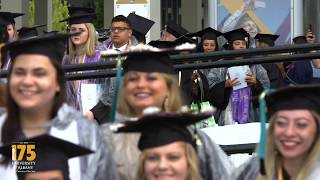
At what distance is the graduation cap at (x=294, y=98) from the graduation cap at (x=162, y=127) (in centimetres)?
38

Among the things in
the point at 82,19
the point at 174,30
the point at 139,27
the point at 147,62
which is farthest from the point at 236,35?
the point at 147,62

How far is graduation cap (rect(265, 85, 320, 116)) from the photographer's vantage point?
13.4 feet

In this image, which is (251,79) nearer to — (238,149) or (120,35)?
(120,35)

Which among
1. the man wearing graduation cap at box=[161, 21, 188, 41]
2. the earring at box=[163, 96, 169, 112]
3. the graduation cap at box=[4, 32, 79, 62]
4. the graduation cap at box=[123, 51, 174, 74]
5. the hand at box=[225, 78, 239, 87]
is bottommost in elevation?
the earring at box=[163, 96, 169, 112]

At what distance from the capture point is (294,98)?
411cm

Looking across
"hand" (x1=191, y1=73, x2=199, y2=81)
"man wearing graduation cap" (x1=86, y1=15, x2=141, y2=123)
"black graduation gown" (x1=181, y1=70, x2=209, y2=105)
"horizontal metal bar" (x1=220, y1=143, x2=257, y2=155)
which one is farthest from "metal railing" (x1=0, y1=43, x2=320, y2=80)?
"hand" (x1=191, y1=73, x2=199, y2=81)

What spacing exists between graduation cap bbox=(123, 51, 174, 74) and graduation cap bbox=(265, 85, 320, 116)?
753mm

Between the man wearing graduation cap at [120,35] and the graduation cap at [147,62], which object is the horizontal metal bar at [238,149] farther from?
the man wearing graduation cap at [120,35]

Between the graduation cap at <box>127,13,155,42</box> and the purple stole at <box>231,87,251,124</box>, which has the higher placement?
the graduation cap at <box>127,13,155,42</box>

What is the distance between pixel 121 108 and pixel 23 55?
0.72 meters

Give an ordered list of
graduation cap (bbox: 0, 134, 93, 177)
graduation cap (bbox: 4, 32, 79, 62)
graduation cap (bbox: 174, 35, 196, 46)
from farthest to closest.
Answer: graduation cap (bbox: 174, 35, 196, 46), graduation cap (bbox: 4, 32, 79, 62), graduation cap (bbox: 0, 134, 93, 177)

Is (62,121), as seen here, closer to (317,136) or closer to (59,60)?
(59,60)

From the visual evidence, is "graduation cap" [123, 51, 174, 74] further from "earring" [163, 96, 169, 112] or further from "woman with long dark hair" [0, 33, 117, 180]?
"woman with long dark hair" [0, 33, 117, 180]

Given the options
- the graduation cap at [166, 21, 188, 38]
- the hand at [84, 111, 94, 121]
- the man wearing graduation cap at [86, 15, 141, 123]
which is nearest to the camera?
the hand at [84, 111, 94, 121]
